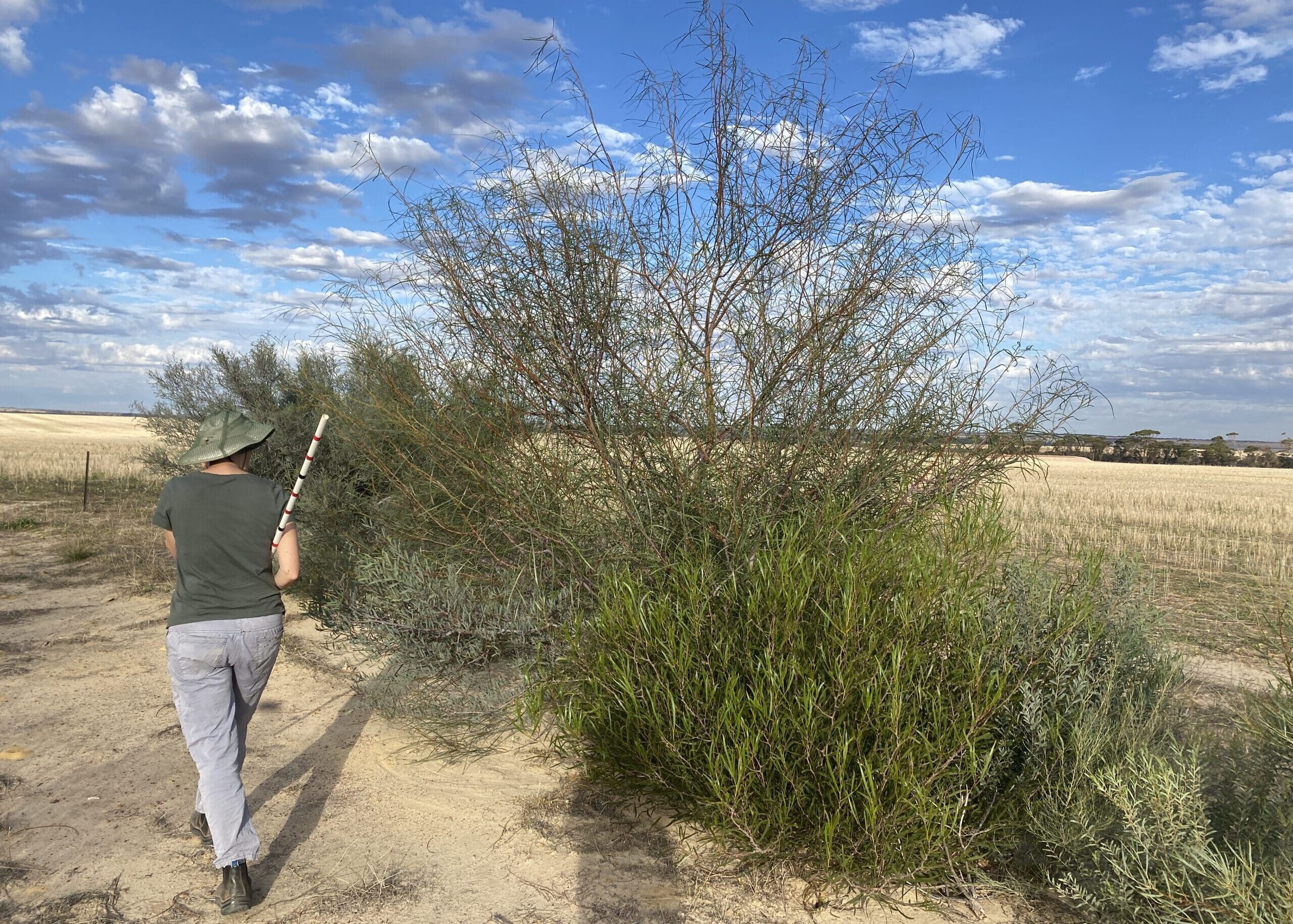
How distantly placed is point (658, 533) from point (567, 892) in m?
1.82

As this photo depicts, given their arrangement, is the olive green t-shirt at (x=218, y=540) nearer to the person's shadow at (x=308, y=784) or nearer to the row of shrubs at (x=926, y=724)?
the person's shadow at (x=308, y=784)

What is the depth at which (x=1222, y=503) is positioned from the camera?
22453 millimetres

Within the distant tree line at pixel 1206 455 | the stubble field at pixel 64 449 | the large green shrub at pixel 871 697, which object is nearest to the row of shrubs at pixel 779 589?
the large green shrub at pixel 871 697

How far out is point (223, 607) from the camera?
11.5 feet

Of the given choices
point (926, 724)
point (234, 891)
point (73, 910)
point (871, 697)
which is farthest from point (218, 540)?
point (926, 724)

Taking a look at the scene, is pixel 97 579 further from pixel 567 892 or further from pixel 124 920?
pixel 567 892

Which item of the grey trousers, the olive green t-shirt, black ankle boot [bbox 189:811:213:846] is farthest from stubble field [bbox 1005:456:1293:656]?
black ankle boot [bbox 189:811:213:846]

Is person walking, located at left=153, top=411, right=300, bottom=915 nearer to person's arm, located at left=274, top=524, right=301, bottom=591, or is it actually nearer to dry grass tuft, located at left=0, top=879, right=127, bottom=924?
person's arm, located at left=274, top=524, right=301, bottom=591

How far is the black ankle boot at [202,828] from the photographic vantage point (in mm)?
4059

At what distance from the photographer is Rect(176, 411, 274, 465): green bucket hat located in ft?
11.7

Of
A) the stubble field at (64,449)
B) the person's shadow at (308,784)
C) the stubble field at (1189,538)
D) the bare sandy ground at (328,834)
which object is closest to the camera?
the bare sandy ground at (328,834)

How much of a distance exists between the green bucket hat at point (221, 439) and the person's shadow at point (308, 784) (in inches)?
69.5

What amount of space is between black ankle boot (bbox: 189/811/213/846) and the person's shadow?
0.27 meters

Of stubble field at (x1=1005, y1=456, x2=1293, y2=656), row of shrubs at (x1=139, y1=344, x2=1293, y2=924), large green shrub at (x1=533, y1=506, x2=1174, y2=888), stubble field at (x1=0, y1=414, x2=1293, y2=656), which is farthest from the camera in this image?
stubble field at (x1=0, y1=414, x2=1293, y2=656)
